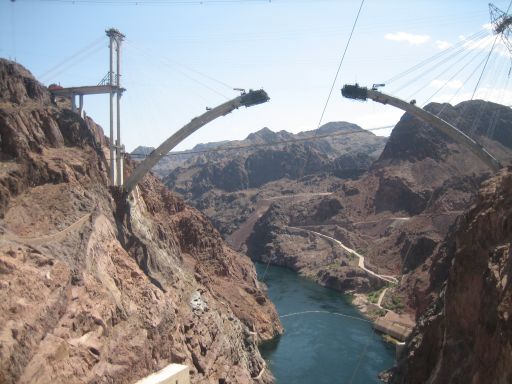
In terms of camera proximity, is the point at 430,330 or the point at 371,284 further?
the point at 371,284

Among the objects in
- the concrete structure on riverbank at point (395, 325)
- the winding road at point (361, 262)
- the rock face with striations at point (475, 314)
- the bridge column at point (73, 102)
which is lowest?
the concrete structure on riverbank at point (395, 325)

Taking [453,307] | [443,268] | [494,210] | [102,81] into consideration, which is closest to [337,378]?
[443,268]

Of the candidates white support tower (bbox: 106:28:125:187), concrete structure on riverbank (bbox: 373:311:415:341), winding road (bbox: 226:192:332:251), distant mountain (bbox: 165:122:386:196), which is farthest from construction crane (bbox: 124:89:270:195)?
distant mountain (bbox: 165:122:386:196)

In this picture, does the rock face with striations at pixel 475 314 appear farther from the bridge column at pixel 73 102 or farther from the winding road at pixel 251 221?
the winding road at pixel 251 221

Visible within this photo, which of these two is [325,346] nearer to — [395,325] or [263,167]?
[395,325]

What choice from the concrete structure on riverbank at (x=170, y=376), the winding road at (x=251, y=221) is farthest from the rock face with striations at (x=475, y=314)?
the winding road at (x=251, y=221)

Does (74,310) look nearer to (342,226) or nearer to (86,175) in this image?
(86,175)

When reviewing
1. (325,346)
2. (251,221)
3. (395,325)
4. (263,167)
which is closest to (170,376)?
(325,346)

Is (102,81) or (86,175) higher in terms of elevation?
(102,81)
